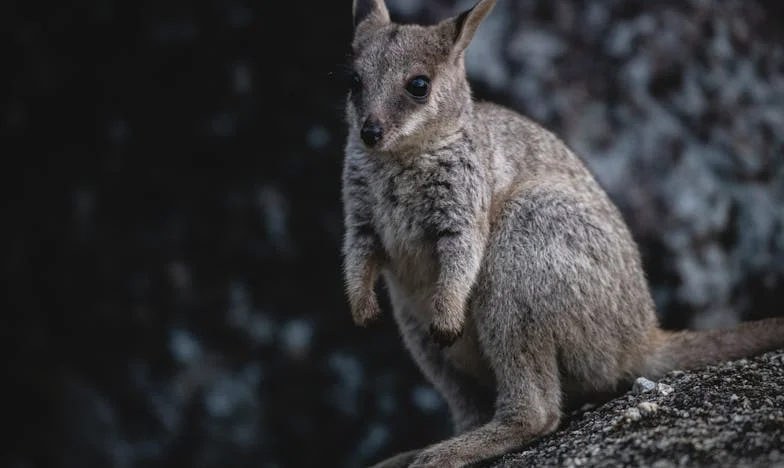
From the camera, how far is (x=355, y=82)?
525 centimetres

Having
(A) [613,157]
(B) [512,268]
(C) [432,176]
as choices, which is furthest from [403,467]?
(A) [613,157]

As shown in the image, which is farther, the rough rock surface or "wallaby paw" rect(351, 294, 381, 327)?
"wallaby paw" rect(351, 294, 381, 327)

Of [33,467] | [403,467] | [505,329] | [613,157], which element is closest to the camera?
[505,329]

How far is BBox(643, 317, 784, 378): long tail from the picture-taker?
517cm

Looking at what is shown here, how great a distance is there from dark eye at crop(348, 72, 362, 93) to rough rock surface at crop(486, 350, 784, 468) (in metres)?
2.21

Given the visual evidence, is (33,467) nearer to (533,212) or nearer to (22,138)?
(22,138)

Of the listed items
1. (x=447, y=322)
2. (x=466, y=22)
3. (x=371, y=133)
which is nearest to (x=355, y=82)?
(x=371, y=133)

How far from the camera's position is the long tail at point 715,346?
5172 mm

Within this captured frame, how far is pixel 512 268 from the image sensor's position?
5.05 meters

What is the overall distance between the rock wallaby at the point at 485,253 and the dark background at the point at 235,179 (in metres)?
2.00

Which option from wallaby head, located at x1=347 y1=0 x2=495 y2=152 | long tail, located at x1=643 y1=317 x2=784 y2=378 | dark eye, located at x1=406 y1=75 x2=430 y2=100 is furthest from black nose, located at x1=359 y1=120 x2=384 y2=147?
long tail, located at x1=643 y1=317 x2=784 y2=378

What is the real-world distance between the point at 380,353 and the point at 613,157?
247 cm

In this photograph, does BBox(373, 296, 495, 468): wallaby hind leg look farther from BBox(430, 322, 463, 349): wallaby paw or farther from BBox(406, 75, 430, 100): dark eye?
BBox(406, 75, 430, 100): dark eye

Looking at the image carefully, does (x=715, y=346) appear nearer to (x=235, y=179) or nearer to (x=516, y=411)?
(x=516, y=411)
